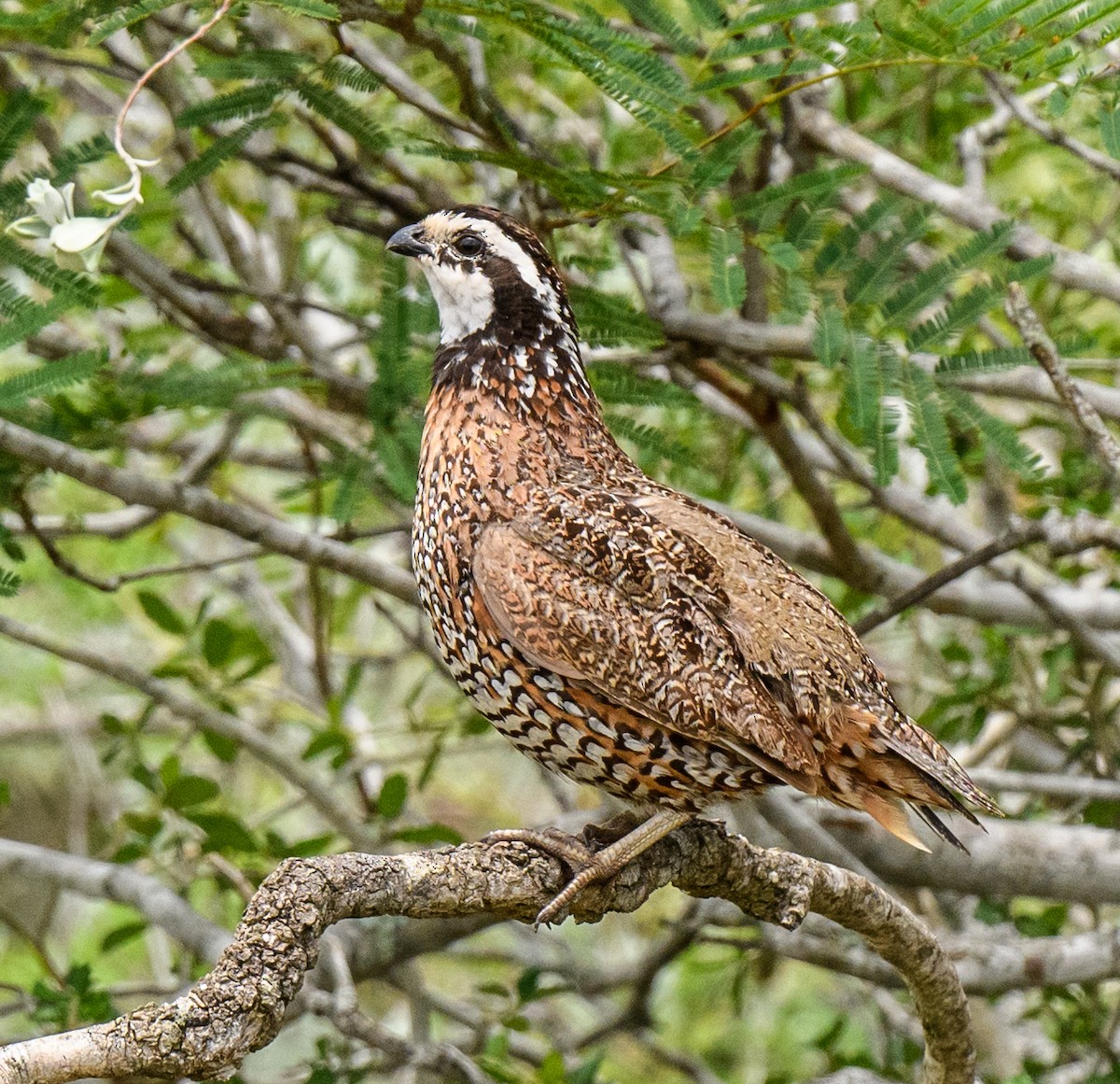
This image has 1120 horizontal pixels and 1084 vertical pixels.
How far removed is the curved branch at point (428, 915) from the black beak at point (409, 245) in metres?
1.74

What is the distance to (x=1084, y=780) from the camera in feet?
19.3

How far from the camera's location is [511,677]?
150 inches

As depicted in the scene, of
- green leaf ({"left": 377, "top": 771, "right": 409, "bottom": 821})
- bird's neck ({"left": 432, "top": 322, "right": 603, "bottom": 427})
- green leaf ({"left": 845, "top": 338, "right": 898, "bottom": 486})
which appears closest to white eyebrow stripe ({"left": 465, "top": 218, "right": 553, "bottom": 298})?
bird's neck ({"left": 432, "top": 322, "right": 603, "bottom": 427})

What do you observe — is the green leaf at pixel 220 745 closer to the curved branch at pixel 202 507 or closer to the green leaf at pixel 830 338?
the curved branch at pixel 202 507

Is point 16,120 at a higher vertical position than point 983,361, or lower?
higher

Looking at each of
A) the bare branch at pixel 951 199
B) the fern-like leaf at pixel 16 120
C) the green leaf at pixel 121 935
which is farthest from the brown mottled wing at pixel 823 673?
the green leaf at pixel 121 935

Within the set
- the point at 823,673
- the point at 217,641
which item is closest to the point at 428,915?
the point at 823,673

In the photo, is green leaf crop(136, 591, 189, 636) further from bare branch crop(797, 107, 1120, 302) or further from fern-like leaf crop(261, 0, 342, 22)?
bare branch crop(797, 107, 1120, 302)

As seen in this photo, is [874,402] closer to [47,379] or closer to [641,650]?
[641,650]

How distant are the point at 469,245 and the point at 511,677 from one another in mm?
1283

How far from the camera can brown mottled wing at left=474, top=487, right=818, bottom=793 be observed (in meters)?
3.62

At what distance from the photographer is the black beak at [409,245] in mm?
4512

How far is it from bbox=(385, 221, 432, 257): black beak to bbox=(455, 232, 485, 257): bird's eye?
0.32 feet

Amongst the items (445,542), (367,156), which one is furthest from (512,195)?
(445,542)
